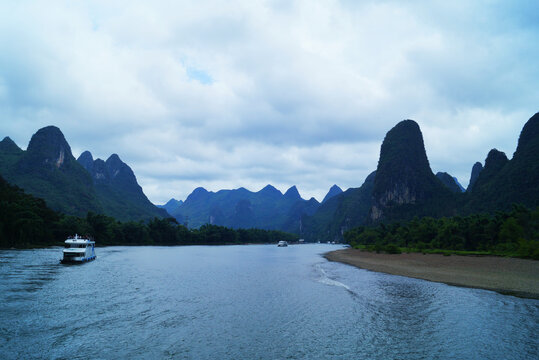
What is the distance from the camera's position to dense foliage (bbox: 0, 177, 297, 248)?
7295cm

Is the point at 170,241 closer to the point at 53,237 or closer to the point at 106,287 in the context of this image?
the point at 53,237

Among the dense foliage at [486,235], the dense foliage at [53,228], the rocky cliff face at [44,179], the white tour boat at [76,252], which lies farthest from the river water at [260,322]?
the rocky cliff face at [44,179]

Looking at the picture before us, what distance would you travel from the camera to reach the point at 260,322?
Result: 19.6 m

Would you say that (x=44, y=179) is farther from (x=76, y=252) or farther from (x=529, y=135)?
(x=529, y=135)

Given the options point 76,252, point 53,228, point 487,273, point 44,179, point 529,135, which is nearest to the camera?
point 487,273

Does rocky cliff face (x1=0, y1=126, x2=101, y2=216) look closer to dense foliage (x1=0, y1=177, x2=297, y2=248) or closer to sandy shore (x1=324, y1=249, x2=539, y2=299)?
dense foliage (x1=0, y1=177, x2=297, y2=248)

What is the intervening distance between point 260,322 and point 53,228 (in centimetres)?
10035

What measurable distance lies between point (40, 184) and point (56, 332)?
643 feet

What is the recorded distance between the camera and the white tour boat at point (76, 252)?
49188mm

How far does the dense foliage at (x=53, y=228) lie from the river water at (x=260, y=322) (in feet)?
167

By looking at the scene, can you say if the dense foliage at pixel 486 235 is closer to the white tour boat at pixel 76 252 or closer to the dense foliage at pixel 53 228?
the white tour boat at pixel 76 252

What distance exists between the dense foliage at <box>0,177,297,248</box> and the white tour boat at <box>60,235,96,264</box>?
2750cm

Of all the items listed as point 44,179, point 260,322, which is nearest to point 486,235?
point 260,322

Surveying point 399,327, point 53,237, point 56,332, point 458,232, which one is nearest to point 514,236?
point 458,232
